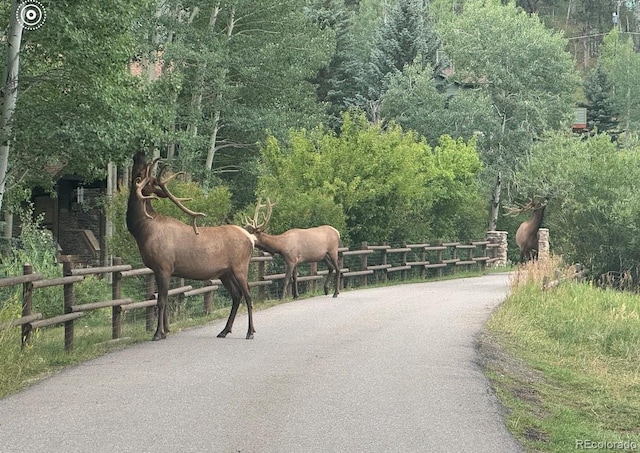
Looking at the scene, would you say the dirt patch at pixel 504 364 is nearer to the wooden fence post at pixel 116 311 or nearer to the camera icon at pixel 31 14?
the wooden fence post at pixel 116 311

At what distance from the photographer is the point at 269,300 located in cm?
2078

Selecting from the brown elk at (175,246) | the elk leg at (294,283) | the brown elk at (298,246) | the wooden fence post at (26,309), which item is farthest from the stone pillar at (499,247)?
the wooden fence post at (26,309)

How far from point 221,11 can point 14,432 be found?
2847 cm

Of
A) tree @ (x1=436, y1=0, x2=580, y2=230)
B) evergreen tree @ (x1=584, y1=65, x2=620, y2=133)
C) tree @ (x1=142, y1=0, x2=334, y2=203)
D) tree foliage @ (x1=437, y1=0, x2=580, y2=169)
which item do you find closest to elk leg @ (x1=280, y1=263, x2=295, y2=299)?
tree @ (x1=142, y1=0, x2=334, y2=203)

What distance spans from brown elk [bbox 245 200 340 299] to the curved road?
250 inches

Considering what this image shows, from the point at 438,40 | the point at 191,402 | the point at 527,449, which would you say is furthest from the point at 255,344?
the point at 438,40

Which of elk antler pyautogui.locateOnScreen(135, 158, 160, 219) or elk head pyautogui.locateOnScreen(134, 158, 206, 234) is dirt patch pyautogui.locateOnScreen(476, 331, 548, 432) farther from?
elk antler pyautogui.locateOnScreen(135, 158, 160, 219)

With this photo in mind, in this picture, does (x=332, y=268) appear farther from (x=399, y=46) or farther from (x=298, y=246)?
(x=399, y=46)

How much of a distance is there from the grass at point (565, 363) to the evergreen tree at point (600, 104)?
40798 mm

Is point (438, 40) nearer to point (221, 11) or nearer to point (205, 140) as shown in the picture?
point (221, 11)

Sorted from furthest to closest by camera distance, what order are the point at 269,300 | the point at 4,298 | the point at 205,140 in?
the point at 205,140
the point at 269,300
the point at 4,298

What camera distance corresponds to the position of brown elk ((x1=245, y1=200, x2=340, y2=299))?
21.2m

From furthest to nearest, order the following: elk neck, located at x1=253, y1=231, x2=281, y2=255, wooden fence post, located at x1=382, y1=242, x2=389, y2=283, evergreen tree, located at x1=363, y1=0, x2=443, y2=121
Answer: evergreen tree, located at x1=363, y1=0, x2=443, y2=121 < wooden fence post, located at x1=382, y1=242, x2=389, y2=283 < elk neck, located at x1=253, y1=231, x2=281, y2=255

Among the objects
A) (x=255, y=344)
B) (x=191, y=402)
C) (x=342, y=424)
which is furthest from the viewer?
(x=255, y=344)
